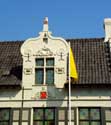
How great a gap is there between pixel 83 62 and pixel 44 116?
4.32 metres

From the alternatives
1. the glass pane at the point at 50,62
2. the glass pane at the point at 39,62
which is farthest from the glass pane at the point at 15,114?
the glass pane at the point at 50,62

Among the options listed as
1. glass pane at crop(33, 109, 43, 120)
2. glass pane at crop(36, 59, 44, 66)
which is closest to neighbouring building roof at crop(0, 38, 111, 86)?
glass pane at crop(36, 59, 44, 66)

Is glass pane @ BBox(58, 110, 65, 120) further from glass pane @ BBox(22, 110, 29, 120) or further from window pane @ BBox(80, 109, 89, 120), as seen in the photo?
glass pane @ BBox(22, 110, 29, 120)

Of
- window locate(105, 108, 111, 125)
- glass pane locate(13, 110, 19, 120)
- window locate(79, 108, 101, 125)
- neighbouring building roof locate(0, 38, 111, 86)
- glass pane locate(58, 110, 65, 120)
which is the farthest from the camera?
Answer: neighbouring building roof locate(0, 38, 111, 86)

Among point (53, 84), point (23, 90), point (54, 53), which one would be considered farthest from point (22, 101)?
point (54, 53)

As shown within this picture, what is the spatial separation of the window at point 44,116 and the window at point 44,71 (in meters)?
1.58

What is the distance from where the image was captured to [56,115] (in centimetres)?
2056

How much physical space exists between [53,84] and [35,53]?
221 centimetres

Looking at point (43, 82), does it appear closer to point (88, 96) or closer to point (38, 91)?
point (38, 91)

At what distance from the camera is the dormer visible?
21.5 meters

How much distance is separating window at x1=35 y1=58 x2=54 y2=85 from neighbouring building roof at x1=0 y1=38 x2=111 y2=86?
1091mm

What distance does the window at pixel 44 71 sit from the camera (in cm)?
2148

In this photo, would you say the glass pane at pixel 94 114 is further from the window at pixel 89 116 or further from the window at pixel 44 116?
the window at pixel 44 116

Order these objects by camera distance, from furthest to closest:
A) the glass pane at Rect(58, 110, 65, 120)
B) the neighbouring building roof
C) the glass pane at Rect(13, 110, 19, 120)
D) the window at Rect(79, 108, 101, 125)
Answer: the neighbouring building roof, the glass pane at Rect(13, 110, 19, 120), the glass pane at Rect(58, 110, 65, 120), the window at Rect(79, 108, 101, 125)
